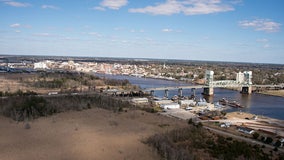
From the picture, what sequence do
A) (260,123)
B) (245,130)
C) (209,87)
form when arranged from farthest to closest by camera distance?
(209,87)
(260,123)
(245,130)

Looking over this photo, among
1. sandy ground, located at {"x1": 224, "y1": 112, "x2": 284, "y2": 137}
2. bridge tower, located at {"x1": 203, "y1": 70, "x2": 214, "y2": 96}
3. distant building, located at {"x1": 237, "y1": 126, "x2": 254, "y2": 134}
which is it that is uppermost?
bridge tower, located at {"x1": 203, "y1": 70, "x2": 214, "y2": 96}

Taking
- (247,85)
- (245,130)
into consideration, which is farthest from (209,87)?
(245,130)

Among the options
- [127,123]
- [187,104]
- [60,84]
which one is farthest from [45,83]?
[127,123]

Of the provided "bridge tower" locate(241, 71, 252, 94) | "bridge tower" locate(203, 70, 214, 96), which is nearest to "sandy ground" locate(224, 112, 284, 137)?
"bridge tower" locate(203, 70, 214, 96)

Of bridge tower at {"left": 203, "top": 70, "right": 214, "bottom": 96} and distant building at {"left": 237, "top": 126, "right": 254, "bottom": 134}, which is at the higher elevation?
bridge tower at {"left": 203, "top": 70, "right": 214, "bottom": 96}

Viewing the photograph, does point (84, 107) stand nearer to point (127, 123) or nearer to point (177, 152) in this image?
point (127, 123)

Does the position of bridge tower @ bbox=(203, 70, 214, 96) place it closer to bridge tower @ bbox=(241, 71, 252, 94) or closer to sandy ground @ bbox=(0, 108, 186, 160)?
bridge tower @ bbox=(241, 71, 252, 94)

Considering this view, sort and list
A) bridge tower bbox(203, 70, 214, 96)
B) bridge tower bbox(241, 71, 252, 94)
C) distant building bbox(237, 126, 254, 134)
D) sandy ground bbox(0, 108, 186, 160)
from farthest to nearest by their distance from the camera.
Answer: bridge tower bbox(241, 71, 252, 94)
bridge tower bbox(203, 70, 214, 96)
distant building bbox(237, 126, 254, 134)
sandy ground bbox(0, 108, 186, 160)

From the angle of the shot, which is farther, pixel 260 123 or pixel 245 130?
pixel 260 123

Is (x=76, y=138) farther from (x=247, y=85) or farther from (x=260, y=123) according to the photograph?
(x=247, y=85)
